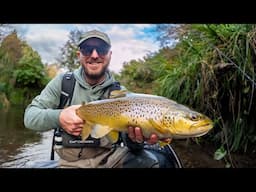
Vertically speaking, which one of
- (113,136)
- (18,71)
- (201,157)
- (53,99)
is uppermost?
(18,71)

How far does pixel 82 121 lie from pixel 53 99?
0.51 feet

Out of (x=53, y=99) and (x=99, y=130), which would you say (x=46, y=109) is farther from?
(x=99, y=130)

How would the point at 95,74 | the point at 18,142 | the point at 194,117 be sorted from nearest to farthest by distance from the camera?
the point at 194,117 < the point at 95,74 < the point at 18,142

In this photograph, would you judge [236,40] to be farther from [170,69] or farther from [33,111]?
[33,111]

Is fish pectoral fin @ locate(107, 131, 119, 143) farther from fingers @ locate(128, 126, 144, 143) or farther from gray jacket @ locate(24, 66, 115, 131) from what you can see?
gray jacket @ locate(24, 66, 115, 131)

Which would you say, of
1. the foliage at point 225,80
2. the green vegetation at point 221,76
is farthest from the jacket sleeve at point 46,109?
the foliage at point 225,80

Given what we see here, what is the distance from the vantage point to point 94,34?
1458 millimetres

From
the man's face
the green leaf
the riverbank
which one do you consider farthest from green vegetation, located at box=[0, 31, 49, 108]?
the green leaf

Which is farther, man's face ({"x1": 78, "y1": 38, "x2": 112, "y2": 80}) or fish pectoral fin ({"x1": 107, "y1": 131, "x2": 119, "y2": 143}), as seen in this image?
man's face ({"x1": 78, "y1": 38, "x2": 112, "y2": 80})

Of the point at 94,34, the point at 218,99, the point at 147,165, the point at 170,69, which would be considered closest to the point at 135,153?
the point at 147,165

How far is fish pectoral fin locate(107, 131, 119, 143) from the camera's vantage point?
129 cm

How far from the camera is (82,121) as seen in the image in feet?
4.13

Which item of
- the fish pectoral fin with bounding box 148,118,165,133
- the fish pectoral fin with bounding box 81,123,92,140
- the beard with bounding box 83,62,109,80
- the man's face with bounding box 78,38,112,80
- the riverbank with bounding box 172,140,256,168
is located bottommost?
the riverbank with bounding box 172,140,256,168

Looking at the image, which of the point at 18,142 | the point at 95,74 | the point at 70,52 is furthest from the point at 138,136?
the point at 18,142
